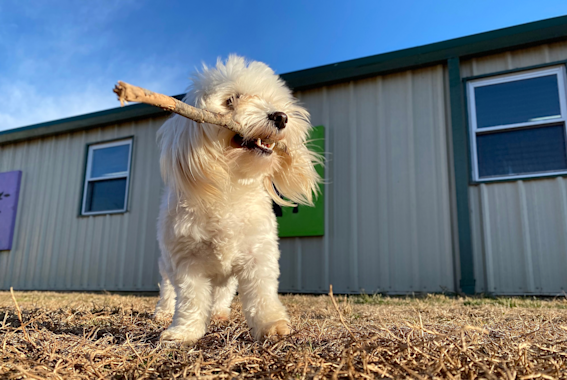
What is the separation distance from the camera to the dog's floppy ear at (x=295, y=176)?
2.78 metres

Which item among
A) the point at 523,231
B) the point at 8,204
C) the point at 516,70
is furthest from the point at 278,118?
the point at 8,204

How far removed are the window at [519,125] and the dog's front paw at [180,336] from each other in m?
4.80

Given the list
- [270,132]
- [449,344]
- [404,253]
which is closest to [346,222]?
[404,253]

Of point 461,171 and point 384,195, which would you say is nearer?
point 461,171

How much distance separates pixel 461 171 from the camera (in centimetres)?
579

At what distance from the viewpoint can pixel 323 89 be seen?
7.05 m

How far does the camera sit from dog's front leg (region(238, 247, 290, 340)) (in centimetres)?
221

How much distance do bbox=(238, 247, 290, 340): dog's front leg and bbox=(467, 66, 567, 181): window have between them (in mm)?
4296

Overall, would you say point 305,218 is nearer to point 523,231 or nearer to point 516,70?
point 523,231

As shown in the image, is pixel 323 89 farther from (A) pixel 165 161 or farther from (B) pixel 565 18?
(A) pixel 165 161

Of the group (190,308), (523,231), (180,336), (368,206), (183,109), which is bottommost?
(180,336)

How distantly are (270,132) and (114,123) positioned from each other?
738 centimetres

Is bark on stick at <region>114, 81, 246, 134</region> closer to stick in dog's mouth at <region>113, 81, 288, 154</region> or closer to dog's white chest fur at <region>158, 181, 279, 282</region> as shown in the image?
stick in dog's mouth at <region>113, 81, 288, 154</region>

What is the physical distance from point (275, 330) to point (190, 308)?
524mm
